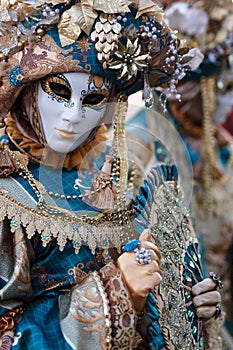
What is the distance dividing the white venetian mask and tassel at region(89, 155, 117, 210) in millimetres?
117

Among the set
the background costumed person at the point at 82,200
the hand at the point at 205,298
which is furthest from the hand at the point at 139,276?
the hand at the point at 205,298

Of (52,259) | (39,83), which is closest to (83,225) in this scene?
(52,259)

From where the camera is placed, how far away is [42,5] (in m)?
1.48

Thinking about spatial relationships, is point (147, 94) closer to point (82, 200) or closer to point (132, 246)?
point (82, 200)

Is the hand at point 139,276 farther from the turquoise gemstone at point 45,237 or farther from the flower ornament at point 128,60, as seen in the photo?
the flower ornament at point 128,60

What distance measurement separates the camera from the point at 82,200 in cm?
161

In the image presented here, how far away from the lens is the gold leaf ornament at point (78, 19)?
4.90 feet

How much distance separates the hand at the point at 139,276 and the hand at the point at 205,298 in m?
0.29

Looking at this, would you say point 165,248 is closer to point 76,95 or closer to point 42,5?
point 76,95

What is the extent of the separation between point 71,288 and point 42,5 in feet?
2.01

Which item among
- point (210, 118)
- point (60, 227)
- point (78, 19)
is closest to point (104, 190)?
point (60, 227)

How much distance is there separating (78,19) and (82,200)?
1.35 ft

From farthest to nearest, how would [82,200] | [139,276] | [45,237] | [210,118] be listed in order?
[210,118] → [82,200] → [45,237] → [139,276]

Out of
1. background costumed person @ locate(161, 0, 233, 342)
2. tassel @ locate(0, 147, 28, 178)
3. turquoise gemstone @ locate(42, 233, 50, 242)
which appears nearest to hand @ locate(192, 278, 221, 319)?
turquoise gemstone @ locate(42, 233, 50, 242)
